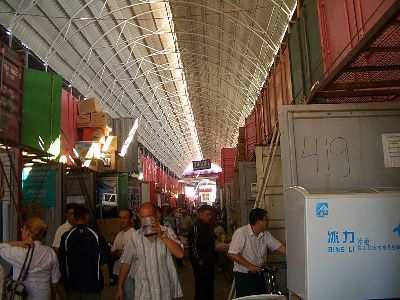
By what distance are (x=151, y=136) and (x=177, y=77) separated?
9.93 m

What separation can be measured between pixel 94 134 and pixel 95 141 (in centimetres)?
72

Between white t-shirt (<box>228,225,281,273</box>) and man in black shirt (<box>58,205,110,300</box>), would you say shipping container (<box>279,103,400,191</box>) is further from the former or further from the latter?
man in black shirt (<box>58,205,110,300</box>)

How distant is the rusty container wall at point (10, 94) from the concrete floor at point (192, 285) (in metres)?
4.00

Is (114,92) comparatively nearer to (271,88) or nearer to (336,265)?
(271,88)

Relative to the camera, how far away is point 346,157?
4.48 m

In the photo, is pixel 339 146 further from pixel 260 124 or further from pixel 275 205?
pixel 260 124

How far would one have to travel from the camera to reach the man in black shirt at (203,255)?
23.7ft

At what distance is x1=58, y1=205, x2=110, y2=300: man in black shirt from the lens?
536 centimetres

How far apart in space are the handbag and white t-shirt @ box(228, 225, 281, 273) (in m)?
2.25

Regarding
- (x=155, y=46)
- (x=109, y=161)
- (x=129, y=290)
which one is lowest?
(x=129, y=290)

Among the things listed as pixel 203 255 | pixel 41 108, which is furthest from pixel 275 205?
pixel 41 108

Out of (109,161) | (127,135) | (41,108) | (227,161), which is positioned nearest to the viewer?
(41,108)

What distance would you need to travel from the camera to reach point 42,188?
357 inches

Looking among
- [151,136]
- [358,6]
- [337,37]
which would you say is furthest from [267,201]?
[151,136]
